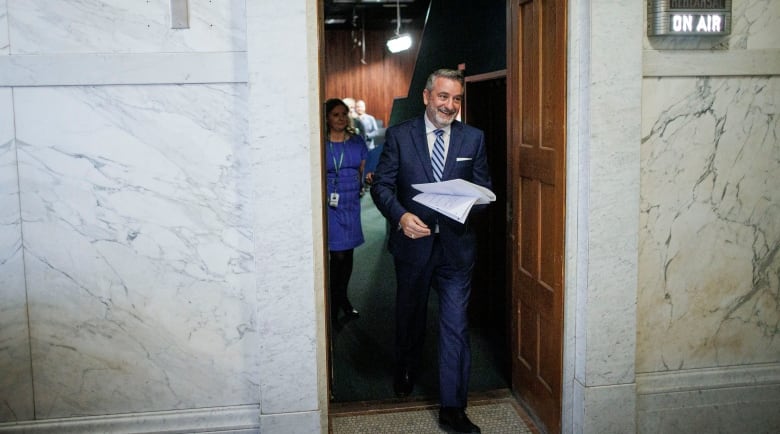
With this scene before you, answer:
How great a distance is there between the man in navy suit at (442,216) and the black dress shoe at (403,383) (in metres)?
0.45

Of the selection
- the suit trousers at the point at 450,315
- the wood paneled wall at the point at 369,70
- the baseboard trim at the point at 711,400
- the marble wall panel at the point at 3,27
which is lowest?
the baseboard trim at the point at 711,400

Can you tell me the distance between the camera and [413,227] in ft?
11.7

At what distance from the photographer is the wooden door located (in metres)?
3.41

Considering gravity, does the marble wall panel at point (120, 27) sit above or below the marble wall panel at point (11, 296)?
above

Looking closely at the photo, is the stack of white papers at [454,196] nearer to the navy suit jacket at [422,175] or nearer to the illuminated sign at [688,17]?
the navy suit jacket at [422,175]

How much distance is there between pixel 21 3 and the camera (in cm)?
306

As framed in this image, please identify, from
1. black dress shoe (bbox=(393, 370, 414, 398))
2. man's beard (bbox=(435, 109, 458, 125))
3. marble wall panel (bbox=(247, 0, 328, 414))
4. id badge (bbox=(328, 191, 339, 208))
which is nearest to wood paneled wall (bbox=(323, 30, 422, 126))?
id badge (bbox=(328, 191, 339, 208))

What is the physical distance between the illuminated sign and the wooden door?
42 centimetres

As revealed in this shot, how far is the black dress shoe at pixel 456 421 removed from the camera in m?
3.70

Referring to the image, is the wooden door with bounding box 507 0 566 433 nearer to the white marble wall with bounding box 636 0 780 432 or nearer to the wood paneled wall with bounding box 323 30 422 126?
the white marble wall with bounding box 636 0 780 432

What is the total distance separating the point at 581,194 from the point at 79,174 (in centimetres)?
234

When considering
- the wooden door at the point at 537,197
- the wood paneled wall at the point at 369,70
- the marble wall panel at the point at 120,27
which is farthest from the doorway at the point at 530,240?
the wood paneled wall at the point at 369,70

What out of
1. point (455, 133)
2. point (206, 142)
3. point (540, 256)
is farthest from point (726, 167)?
point (206, 142)

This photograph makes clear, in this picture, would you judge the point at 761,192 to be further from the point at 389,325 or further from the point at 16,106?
the point at 16,106
